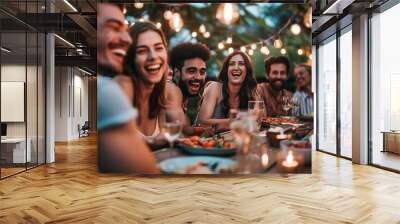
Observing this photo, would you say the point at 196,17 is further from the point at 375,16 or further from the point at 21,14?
the point at 375,16

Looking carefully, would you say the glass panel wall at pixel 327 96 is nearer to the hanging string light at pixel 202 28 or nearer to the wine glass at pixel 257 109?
the wine glass at pixel 257 109

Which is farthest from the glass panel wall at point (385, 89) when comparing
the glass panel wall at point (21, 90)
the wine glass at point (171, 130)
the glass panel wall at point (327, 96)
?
the glass panel wall at point (21, 90)

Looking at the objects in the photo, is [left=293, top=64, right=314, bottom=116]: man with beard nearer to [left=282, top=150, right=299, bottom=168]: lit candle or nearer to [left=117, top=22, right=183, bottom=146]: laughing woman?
[left=282, top=150, right=299, bottom=168]: lit candle

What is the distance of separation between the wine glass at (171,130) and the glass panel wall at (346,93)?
447 cm

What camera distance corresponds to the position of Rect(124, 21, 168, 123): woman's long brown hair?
487cm

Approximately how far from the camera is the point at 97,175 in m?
6.16

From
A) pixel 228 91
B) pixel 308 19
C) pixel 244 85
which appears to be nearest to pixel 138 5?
pixel 228 91

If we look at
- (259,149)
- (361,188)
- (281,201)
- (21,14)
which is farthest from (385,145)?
(21,14)

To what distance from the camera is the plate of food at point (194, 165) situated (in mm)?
5027

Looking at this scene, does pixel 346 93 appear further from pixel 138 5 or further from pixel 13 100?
pixel 13 100

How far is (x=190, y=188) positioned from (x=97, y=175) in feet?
6.22

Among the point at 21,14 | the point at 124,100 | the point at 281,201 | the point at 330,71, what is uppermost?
the point at 21,14

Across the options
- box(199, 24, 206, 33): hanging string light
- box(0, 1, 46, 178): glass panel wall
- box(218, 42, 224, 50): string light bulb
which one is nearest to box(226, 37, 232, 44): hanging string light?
box(218, 42, 224, 50): string light bulb

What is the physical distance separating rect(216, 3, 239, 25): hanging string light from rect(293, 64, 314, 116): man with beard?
110 centimetres
